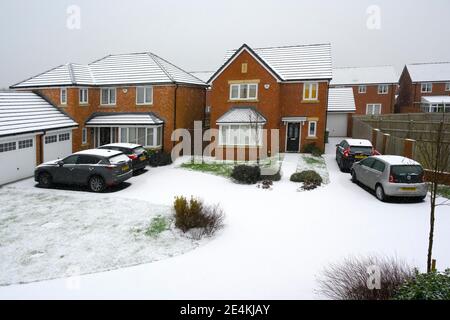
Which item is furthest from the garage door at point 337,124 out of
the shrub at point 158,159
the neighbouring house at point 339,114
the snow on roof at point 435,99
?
the shrub at point 158,159

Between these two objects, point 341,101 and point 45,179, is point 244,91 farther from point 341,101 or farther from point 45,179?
point 341,101

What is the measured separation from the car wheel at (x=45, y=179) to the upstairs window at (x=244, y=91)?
1331cm

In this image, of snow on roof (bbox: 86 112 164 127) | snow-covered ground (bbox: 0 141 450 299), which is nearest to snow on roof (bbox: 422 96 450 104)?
snow-covered ground (bbox: 0 141 450 299)

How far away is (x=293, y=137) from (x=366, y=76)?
1085 inches

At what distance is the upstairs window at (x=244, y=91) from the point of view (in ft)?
83.0

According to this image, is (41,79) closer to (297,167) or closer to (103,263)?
(297,167)

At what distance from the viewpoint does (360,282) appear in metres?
7.08

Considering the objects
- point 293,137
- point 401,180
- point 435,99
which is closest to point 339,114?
point 293,137

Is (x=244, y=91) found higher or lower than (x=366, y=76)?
lower

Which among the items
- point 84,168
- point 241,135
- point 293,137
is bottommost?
point 84,168

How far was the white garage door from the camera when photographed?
21000 mm

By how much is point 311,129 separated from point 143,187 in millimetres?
13883

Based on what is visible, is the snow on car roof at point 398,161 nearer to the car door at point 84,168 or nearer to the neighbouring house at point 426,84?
the car door at point 84,168
